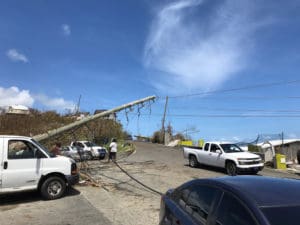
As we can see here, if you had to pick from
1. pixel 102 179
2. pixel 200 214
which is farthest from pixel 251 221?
pixel 102 179

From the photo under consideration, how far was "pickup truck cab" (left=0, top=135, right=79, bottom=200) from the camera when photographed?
10.2 metres

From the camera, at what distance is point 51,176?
436 inches

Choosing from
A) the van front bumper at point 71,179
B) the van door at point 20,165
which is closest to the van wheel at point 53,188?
the van front bumper at point 71,179

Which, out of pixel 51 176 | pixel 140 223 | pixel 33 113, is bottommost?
pixel 140 223

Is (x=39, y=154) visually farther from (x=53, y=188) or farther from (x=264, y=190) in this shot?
(x=264, y=190)

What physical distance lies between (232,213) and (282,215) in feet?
1.73

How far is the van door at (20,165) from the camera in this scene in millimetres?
10227

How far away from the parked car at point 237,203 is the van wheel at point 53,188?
7.04m

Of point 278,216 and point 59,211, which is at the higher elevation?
point 278,216

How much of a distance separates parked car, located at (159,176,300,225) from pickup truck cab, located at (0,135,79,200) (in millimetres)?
7031

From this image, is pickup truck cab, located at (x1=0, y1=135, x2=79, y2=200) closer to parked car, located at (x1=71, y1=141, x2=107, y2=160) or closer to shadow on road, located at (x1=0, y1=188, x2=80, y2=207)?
shadow on road, located at (x1=0, y1=188, x2=80, y2=207)

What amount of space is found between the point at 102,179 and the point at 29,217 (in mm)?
7310

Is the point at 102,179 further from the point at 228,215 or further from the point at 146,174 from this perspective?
the point at 228,215

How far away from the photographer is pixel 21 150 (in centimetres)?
1080
